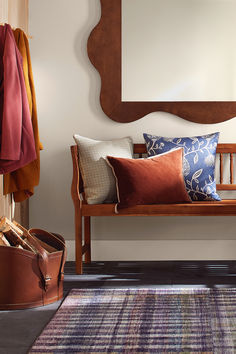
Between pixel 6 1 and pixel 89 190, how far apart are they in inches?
50.9

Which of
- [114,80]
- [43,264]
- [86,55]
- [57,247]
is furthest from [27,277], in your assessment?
[86,55]

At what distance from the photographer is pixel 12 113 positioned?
2.76m

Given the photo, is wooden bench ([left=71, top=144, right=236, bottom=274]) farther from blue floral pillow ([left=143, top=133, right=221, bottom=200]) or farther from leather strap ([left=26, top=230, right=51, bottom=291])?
leather strap ([left=26, top=230, right=51, bottom=291])

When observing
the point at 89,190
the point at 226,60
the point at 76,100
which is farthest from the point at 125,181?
the point at 226,60

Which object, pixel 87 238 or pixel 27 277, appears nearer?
pixel 27 277

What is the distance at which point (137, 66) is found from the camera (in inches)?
141

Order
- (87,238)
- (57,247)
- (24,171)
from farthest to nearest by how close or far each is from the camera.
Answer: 1. (87,238)
2. (24,171)
3. (57,247)

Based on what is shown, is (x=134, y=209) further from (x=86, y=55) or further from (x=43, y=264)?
(x=86, y=55)

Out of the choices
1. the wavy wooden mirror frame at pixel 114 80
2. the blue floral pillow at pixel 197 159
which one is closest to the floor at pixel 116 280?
the blue floral pillow at pixel 197 159

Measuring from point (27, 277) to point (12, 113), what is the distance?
0.94 m

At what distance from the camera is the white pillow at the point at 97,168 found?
3.20m

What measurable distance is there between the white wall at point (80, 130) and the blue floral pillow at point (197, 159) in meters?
0.22

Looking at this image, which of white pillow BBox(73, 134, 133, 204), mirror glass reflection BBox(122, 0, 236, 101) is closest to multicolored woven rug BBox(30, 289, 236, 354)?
white pillow BBox(73, 134, 133, 204)

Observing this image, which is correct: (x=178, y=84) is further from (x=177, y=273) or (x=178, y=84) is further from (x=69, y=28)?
(x=177, y=273)
